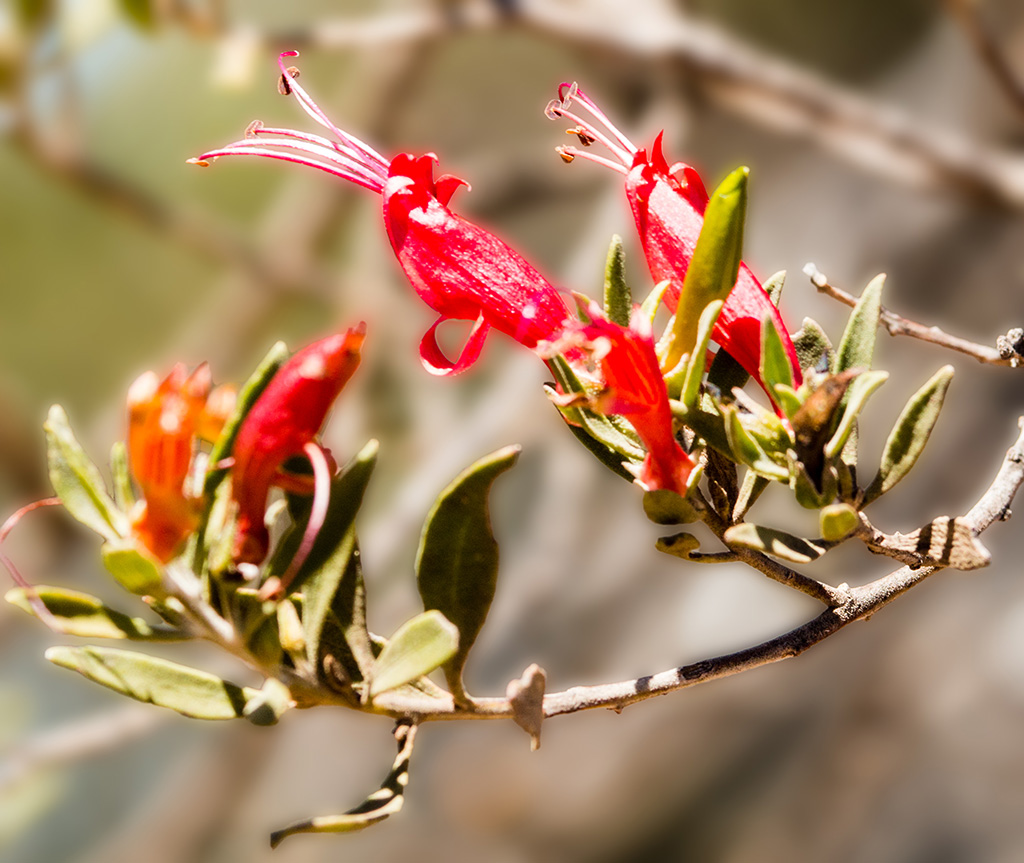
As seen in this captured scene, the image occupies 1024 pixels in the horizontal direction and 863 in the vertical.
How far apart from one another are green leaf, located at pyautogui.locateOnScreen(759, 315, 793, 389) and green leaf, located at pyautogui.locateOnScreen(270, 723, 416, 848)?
0.66ft

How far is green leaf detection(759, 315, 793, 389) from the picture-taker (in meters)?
0.36

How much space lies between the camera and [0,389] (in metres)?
1.72

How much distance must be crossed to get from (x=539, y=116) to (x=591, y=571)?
4.46 feet

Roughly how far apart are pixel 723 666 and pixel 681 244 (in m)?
0.17

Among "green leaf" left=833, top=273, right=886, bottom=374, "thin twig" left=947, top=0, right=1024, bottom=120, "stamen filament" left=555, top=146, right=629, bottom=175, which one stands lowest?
"green leaf" left=833, top=273, right=886, bottom=374

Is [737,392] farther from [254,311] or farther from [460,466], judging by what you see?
[254,311]

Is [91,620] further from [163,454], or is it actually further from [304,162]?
[304,162]

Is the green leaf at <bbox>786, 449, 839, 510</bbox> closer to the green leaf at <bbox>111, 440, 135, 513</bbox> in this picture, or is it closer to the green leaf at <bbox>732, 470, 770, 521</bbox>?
the green leaf at <bbox>732, 470, 770, 521</bbox>

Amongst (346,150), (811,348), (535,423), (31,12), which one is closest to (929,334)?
(811,348)

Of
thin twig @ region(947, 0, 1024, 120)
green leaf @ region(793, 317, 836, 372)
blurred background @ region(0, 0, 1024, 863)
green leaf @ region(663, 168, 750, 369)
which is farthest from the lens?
blurred background @ region(0, 0, 1024, 863)

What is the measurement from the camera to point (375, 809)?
374mm

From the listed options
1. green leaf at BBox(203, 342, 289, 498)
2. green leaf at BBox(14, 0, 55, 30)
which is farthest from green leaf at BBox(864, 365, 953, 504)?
green leaf at BBox(14, 0, 55, 30)

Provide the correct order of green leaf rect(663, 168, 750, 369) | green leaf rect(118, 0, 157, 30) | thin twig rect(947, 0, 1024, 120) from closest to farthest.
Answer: green leaf rect(663, 168, 750, 369)
thin twig rect(947, 0, 1024, 120)
green leaf rect(118, 0, 157, 30)

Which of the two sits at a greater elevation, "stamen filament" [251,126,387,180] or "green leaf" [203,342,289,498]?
"stamen filament" [251,126,387,180]
